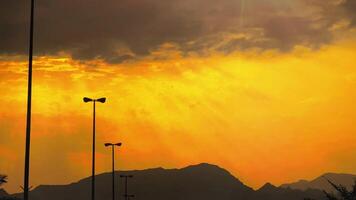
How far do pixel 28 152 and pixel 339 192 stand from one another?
2492 cm

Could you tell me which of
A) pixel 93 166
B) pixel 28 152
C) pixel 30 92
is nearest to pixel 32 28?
pixel 30 92

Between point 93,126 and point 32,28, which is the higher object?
point 32,28

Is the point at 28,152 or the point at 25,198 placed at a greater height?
the point at 28,152

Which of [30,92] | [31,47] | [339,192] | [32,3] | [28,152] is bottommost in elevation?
[339,192]

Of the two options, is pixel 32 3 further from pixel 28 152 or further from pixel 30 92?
pixel 28 152

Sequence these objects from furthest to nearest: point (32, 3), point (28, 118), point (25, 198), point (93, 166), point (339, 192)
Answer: point (93, 166)
point (339, 192)
point (32, 3)
point (28, 118)
point (25, 198)

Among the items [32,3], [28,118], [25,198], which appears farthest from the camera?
[32,3]

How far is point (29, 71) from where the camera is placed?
117 ft

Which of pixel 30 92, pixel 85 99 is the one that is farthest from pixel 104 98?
pixel 30 92

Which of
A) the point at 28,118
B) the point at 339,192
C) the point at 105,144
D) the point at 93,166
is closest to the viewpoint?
the point at 28,118

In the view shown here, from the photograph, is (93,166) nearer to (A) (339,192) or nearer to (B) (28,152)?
(A) (339,192)

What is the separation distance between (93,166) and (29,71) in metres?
30.5

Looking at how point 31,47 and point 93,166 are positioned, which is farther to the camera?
point 93,166

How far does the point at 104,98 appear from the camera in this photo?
220ft
